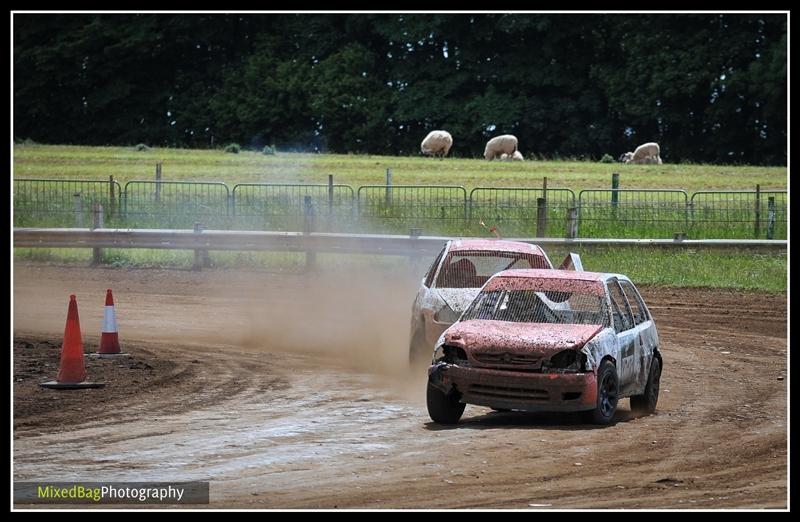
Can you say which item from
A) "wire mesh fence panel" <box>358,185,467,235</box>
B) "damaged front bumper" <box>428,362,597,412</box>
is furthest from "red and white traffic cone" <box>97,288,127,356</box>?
"wire mesh fence panel" <box>358,185,467,235</box>

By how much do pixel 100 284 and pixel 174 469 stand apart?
15.2 meters

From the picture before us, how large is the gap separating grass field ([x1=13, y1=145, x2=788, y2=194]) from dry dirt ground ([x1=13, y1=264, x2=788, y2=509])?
19589 mm

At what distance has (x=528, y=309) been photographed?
42.3 ft

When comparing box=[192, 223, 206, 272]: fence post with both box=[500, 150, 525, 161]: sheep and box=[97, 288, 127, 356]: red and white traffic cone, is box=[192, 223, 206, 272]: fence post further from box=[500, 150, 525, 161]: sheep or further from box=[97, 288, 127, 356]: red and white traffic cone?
box=[500, 150, 525, 161]: sheep

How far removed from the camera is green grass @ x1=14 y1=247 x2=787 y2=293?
83.0 ft

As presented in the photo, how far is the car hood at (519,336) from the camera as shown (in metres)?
11.9

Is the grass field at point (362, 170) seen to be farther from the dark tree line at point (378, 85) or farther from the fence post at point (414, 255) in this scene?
the fence post at point (414, 255)

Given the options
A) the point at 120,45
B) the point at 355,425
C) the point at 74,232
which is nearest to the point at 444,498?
the point at 355,425

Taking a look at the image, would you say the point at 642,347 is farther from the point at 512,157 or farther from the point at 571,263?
the point at 512,157

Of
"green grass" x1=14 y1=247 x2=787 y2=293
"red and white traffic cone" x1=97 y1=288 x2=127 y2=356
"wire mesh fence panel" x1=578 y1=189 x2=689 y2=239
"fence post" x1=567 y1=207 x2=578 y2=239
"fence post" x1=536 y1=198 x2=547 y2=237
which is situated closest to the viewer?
"red and white traffic cone" x1=97 y1=288 x2=127 y2=356

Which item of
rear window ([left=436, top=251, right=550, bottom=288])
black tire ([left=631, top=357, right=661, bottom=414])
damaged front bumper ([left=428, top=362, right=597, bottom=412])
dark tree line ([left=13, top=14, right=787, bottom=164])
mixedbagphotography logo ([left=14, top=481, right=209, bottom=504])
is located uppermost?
dark tree line ([left=13, top=14, right=787, bottom=164])

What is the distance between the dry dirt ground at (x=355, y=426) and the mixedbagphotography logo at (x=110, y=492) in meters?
0.20

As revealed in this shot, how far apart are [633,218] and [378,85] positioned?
31.1 meters

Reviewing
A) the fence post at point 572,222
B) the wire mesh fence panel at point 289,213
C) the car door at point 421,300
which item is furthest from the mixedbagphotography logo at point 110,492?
the wire mesh fence panel at point 289,213
